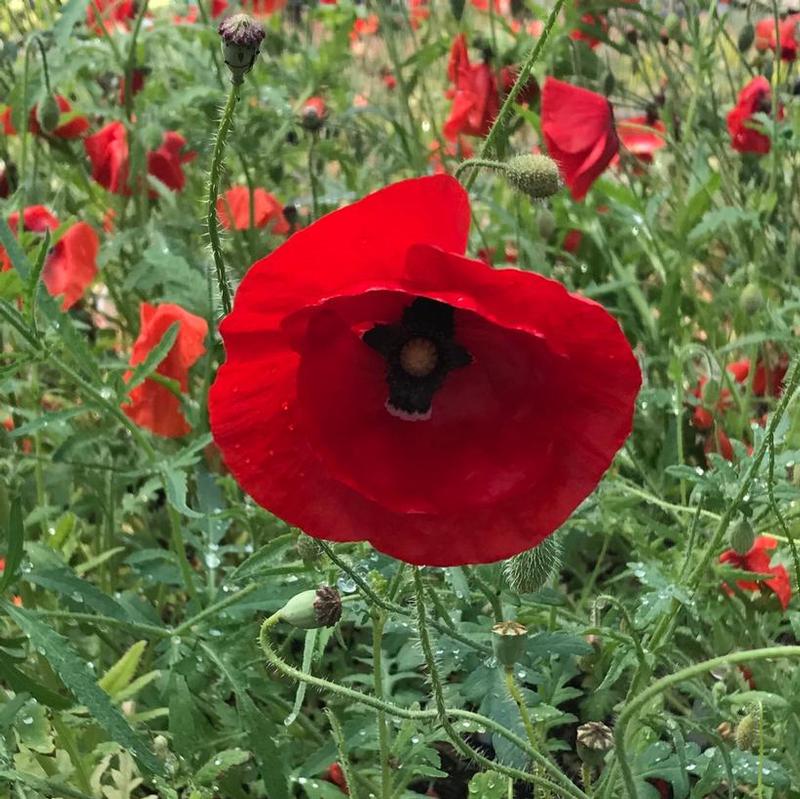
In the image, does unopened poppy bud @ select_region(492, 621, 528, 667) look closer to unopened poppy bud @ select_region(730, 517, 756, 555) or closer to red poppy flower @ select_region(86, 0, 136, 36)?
unopened poppy bud @ select_region(730, 517, 756, 555)

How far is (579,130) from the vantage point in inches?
65.0

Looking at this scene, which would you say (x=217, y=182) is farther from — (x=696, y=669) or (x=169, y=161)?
(x=169, y=161)

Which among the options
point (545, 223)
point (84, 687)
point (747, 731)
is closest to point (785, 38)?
point (545, 223)

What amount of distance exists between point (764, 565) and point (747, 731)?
1.39 feet

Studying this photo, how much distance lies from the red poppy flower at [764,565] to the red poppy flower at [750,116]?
0.95 m

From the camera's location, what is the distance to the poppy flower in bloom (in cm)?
74

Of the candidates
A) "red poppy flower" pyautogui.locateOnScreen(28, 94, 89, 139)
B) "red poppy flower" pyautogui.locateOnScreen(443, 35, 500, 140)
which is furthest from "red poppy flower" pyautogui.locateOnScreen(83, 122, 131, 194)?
"red poppy flower" pyautogui.locateOnScreen(443, 35, 500, 140)

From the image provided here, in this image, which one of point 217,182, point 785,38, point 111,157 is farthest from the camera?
point 785,38

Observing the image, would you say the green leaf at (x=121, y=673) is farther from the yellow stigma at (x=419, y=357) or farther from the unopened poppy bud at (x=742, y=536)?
the unopened poppy bud at (x=742, y=536)

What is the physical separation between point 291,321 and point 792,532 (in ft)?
2.75

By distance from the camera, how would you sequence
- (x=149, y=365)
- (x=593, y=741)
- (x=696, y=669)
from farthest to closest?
(x=149, y=365) < (x=593, y=741) < (x=696, y=669)

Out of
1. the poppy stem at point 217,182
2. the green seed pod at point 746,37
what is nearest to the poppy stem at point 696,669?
the poppy stem at point 217,182

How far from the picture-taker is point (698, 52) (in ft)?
6.59

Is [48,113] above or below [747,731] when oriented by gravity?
above
